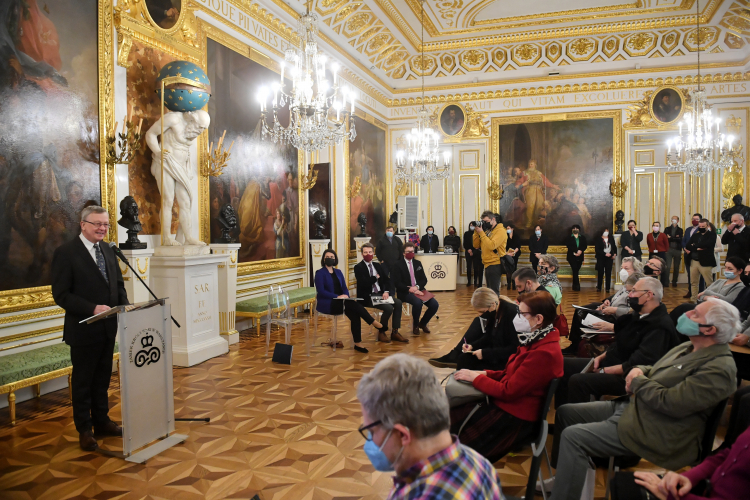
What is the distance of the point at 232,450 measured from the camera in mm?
3752

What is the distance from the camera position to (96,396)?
398 cm

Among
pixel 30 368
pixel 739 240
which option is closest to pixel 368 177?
pixel 739 240

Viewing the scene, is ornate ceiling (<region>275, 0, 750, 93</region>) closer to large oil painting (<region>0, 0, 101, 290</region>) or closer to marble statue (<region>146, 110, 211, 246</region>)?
marble statue (<region>146, 110, 211, 246</region>)

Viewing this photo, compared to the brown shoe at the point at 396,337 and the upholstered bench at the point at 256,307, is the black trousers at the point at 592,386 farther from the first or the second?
the upholstered bench at the point at 256,307

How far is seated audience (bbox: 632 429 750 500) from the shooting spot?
6.47 feet

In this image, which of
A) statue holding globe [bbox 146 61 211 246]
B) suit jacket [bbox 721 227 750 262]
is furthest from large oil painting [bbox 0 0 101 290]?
suit jacket [bbox 721 227 750 262]

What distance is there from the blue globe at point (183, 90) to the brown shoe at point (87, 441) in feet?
13.4

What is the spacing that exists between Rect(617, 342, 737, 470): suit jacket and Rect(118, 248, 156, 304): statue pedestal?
497cm

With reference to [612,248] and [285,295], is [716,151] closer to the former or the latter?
[612,248]

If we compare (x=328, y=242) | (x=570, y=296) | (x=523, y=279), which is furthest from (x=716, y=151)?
(x=523, y=279)

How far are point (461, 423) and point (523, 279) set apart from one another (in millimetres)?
2068

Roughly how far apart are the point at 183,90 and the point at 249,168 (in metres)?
2.30

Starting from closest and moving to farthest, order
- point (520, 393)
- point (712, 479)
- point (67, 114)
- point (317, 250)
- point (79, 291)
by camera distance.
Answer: point (712, 479) < point (520, 393) < point (79, 291) < point (67, 114) < point (317, 250)

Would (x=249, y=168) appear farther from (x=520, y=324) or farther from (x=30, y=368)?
(x=520, y=324)
